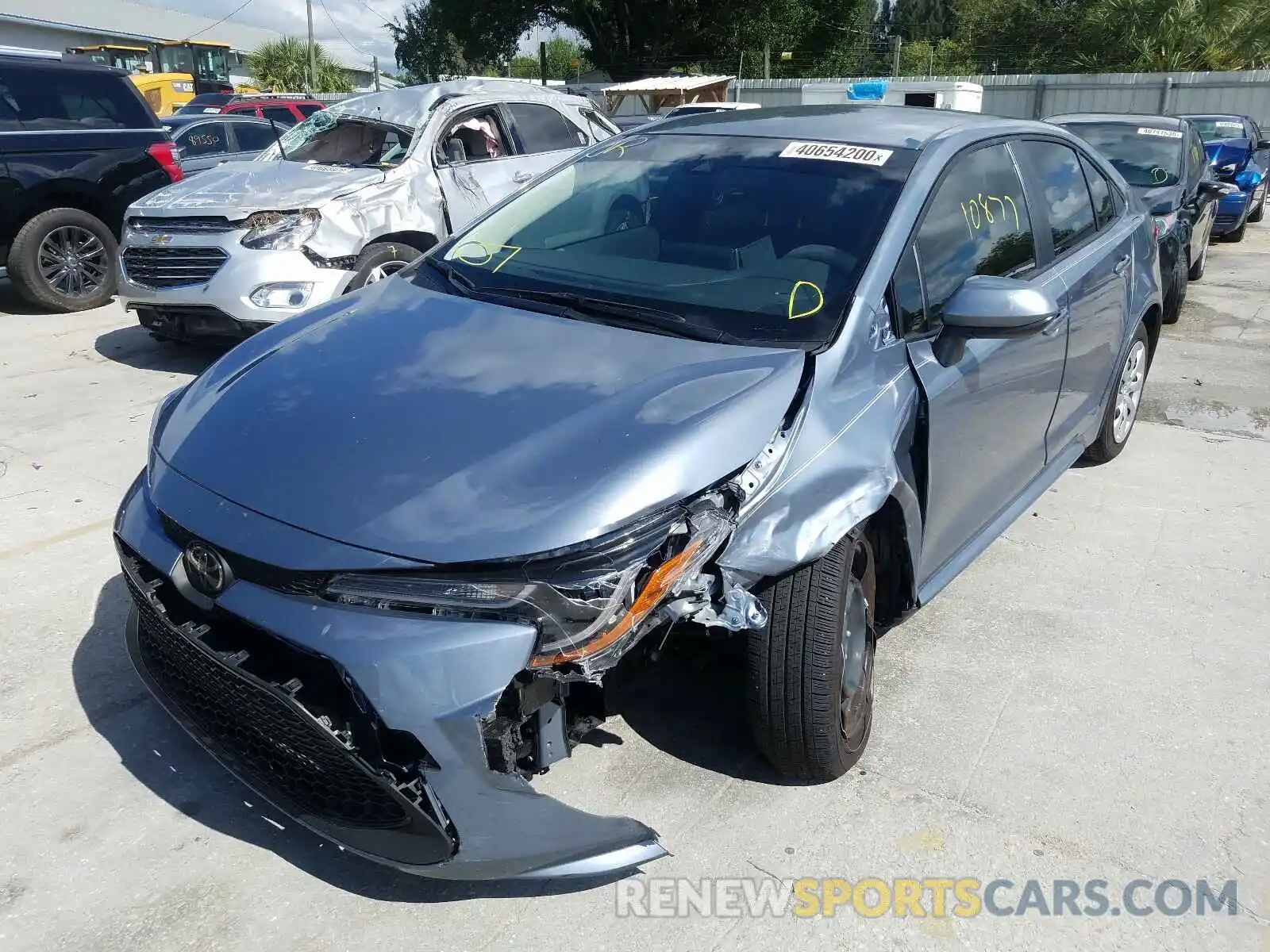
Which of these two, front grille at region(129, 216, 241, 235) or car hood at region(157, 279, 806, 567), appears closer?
car hood at region(157, 279, 806, 567)

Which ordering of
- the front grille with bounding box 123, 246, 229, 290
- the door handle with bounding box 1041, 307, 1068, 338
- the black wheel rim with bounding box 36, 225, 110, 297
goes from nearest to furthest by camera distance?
the door handle with bounding box 1041, 307, 1068, 338 < the front grille with bounding box 123, 246, 229, 290 < the black wheel rim with bounding box 36, 225, 110, 297

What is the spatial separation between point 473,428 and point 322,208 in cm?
443

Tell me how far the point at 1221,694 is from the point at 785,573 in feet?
5.79

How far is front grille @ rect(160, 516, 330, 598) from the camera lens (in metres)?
2.18

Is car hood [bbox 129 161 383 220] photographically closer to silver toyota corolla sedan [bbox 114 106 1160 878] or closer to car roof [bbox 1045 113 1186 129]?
silver toyota corolla sedan [bbox 114 106 1160 878]

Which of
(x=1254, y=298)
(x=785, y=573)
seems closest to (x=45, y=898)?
(x=785, y=573)

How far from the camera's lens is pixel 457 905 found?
2.45 meters

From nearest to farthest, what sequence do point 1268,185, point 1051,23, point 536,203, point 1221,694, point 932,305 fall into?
point 932,305, point 1221,694, point 536,203, point 1268,185, point 1051,23

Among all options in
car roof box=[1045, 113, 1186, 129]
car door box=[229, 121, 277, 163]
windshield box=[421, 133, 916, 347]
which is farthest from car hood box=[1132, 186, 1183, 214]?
car door box=[229, 121, 277, 163]

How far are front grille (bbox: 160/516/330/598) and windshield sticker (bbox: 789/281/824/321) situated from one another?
1.46m

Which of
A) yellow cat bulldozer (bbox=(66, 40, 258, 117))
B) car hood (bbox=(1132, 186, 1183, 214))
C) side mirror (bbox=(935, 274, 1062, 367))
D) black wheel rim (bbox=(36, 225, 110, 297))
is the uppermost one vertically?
yellow cat bulldozer (bbox=(66, 40, 258, 117))

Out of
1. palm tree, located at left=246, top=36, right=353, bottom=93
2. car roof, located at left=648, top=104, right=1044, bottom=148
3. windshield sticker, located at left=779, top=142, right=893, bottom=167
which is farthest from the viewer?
palm tree, located at left=246, top=36, right=353, bottom=93

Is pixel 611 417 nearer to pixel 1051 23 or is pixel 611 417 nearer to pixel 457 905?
pixel 457 905

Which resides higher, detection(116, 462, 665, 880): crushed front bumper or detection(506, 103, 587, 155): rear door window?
detection(506, 103, 587, 155): rear door window
